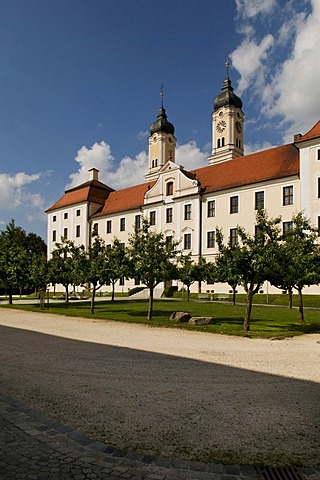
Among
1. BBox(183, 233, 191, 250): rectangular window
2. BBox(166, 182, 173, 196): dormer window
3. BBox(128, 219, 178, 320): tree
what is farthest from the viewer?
BBox(166, 182, 173, 196): dormer window

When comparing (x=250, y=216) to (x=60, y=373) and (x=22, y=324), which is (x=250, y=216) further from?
(x=60, y=373)

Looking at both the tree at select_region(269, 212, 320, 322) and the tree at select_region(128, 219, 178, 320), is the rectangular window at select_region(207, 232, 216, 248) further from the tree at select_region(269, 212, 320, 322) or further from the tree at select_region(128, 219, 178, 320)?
the tree at select_region(128, 219, 178, 320)

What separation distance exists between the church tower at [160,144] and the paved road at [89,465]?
76.2 m

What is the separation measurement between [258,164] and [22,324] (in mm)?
36954

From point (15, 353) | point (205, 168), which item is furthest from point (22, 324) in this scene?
point (205, 168)

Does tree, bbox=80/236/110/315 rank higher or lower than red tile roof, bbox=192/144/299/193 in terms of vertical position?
lower

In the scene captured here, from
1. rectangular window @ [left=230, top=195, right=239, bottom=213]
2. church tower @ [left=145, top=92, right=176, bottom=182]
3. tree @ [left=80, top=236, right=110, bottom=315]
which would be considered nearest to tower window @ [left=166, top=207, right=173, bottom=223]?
rectangular window @ [left=230, top=195, right=239, bottom=213]

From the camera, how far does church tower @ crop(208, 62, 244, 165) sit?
72.7m

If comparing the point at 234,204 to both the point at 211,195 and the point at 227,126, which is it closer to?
the point at 211,195

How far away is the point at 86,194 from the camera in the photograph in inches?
2650

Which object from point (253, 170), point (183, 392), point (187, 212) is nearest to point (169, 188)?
point (187, 212)

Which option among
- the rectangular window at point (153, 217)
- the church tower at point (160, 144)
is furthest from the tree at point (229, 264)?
the church tower at point (160, 144)

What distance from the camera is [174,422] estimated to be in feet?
19.0

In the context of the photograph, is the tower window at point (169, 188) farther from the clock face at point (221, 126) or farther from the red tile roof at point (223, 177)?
the clock face at point (221, 126)
